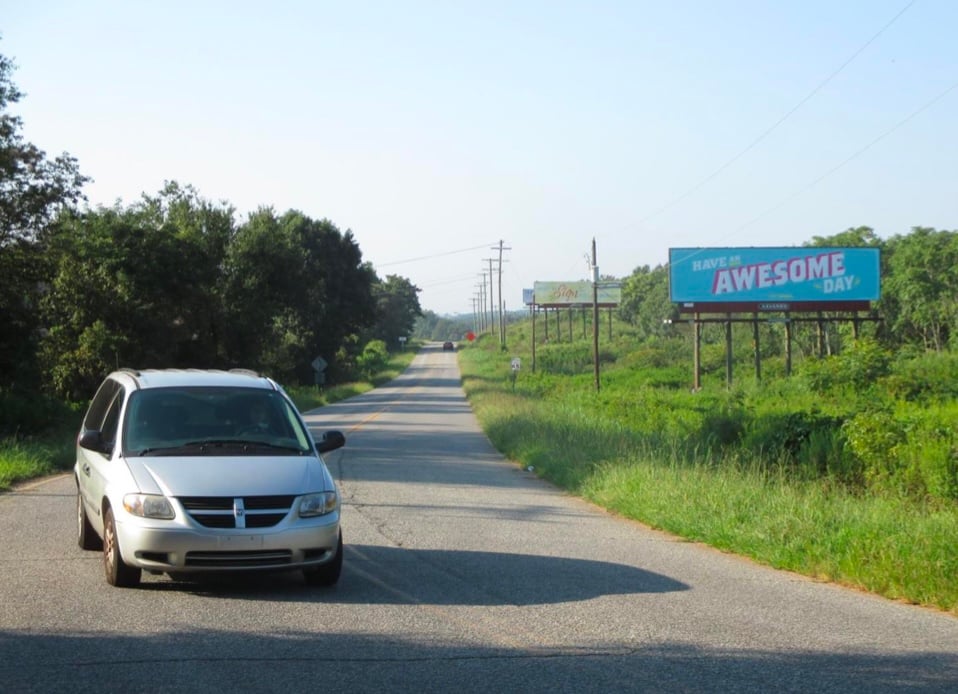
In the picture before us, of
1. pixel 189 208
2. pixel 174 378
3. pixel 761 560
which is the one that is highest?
pixel 189 208

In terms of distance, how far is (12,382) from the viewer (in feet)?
102

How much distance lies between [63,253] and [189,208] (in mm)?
19335

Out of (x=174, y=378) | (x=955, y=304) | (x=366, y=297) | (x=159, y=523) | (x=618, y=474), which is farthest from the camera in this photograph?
(x=366, y=297)

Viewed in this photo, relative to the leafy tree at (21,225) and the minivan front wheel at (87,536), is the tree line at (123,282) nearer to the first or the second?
the leafy tree at (21,225)

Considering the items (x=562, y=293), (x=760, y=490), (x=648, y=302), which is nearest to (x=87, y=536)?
(x=760, y=490)

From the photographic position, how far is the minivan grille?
861 cm

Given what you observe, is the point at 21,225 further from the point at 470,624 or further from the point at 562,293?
the point at 562,293

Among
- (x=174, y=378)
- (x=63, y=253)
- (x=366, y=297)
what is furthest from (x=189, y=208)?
(x=174, y=378)

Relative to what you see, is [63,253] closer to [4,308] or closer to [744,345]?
[4,308]

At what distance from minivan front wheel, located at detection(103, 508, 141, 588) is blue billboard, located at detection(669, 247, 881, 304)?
4332cm

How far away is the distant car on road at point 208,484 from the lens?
8594mm

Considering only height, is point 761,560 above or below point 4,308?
below

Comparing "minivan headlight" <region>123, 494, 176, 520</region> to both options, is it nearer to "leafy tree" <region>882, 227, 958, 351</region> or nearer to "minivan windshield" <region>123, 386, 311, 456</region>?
"minivan windshield" <region>123, 386, 311, 456</region>

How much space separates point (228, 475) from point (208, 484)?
0.20 meters
